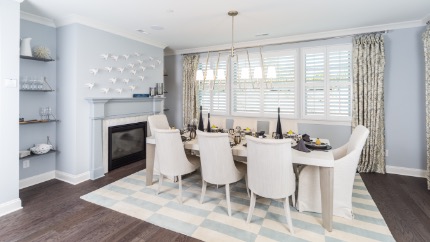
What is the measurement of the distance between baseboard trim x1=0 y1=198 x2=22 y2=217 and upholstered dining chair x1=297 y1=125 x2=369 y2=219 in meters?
3.38

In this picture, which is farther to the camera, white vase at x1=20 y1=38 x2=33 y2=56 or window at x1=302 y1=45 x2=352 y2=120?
window at x1=302 y1=45 x2=352 y2=120

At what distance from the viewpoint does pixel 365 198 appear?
125 inches

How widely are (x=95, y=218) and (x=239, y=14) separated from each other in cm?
331

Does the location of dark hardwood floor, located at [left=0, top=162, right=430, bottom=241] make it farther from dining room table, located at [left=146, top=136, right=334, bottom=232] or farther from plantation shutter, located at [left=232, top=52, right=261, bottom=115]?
plantation shutter, located at [left=232, top=52, right=261, bottom=115]

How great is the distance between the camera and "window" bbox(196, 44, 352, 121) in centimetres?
445

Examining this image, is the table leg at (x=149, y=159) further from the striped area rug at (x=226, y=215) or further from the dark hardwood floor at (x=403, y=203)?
the dark hardwood floor at (x=403, y=203)

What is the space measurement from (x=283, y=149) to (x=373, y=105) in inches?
115

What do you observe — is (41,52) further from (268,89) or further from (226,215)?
(268,89)

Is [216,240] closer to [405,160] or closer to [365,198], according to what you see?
[365,198]

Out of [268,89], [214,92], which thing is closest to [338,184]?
[268,89]

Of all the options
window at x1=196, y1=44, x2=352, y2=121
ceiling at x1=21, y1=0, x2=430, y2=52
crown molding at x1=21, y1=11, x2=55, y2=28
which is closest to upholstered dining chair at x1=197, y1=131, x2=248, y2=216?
window at x1=196, y1=44, x2=352, y2=121

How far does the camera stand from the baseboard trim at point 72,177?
3777 mm

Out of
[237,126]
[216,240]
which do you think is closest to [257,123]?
[237,126]

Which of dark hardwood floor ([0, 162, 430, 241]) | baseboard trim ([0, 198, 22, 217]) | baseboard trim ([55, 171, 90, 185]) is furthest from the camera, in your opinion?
baseboard trim ([55, 171, 90, 185])
